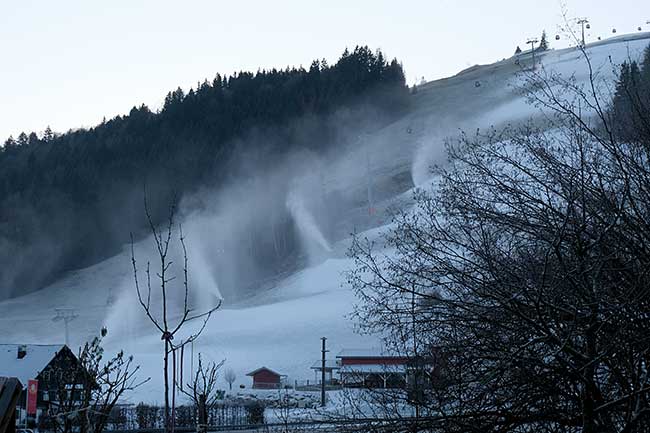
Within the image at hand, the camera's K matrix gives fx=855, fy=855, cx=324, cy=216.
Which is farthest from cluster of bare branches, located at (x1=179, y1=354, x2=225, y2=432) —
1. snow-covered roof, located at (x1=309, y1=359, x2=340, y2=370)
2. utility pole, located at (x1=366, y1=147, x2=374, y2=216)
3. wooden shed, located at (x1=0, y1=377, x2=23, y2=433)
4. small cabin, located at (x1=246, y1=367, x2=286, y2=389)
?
utility pole, located at (x1=366, y1=147, x2=374, y2=216)

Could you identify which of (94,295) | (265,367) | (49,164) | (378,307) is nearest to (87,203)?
(49,164)

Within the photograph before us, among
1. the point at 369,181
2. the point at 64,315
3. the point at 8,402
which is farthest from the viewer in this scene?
the point at 369,181

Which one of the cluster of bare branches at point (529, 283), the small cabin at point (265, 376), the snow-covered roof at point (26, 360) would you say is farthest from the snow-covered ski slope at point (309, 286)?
the cluster of bare branches at point (529, 283)

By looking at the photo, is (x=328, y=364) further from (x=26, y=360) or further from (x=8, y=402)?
(x=8, y=402)

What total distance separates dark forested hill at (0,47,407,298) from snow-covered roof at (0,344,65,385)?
5486cm

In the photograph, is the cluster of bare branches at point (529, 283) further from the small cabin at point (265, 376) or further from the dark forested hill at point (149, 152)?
the dark forested hill at point (149, 152)

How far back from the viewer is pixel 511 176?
5445mm

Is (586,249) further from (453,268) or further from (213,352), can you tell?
(213,352)

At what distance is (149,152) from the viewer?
106 metres

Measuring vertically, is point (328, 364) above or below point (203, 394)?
above

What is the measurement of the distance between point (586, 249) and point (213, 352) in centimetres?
4469

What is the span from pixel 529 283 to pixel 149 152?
103801mm

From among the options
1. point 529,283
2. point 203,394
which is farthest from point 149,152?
point 529,283

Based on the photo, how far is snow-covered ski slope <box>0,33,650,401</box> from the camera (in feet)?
158
